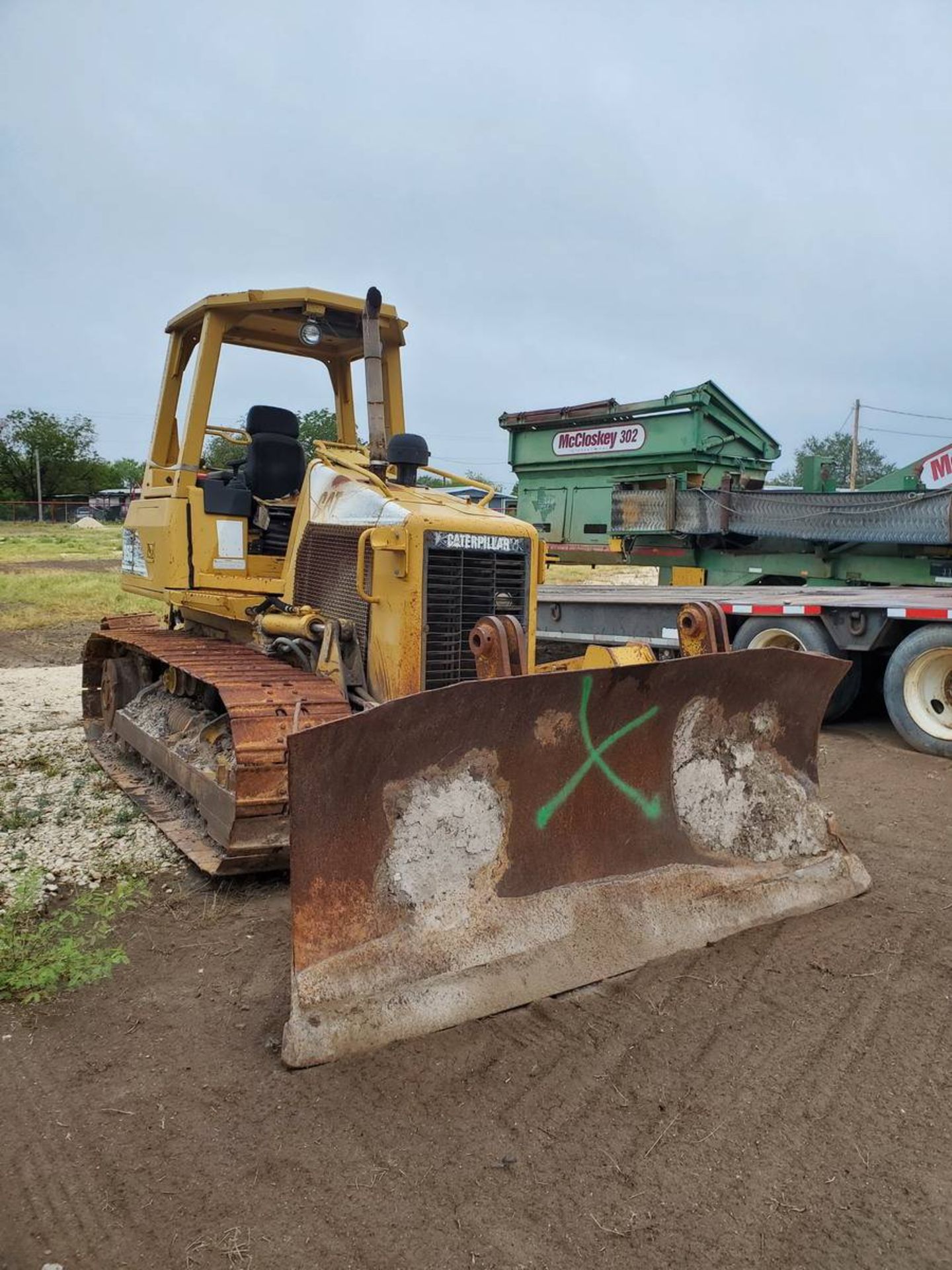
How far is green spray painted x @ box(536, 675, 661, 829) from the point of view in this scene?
3.42 metres

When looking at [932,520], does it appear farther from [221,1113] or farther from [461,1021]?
[221,1113]

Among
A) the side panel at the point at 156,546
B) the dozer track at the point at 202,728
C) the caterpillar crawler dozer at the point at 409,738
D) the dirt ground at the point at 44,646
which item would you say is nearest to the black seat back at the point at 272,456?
Answer: the caterpillar crawler dozer at the point at 409,738

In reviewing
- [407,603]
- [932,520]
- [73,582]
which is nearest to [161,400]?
[407,603]

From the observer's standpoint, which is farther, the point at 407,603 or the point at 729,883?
the point at 407,603

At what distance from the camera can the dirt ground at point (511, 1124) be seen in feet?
6.81

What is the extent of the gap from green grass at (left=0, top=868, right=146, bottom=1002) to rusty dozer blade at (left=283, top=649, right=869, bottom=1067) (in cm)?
101

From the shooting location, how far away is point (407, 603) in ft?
14.3

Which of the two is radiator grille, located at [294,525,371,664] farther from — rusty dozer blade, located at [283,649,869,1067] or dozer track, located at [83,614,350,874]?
rusty dozer blade, located at [283,649,869,1067]

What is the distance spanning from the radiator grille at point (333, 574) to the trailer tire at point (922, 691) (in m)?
4.12

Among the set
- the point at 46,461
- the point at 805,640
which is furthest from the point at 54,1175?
the point at 46,461

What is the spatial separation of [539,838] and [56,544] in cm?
3204

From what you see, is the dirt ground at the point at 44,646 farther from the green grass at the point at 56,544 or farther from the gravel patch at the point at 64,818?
the green grass at the point at 56,544

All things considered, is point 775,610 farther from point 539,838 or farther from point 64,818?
point 64,818

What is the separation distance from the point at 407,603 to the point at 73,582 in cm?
1722
